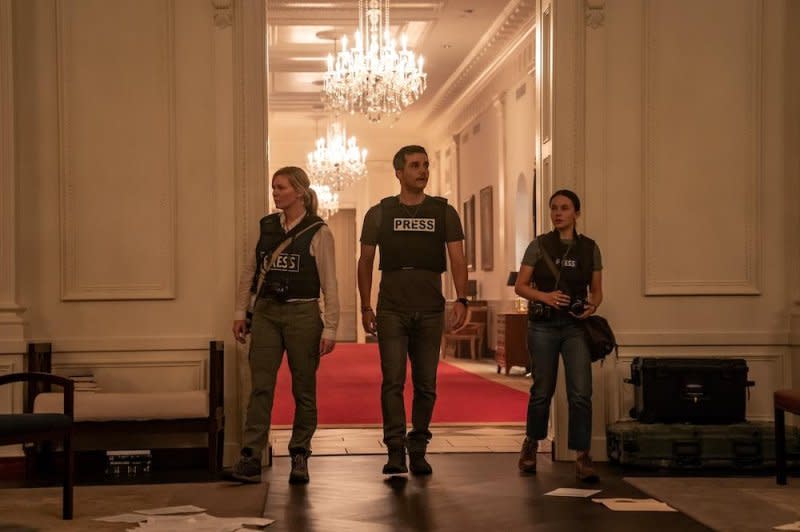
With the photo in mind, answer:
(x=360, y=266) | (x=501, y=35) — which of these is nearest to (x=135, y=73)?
(x=360, y=266)

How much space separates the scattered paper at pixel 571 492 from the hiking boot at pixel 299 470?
1136 mm

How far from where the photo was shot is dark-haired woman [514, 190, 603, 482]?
534 cm

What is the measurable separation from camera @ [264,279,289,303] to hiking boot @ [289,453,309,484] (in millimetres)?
731

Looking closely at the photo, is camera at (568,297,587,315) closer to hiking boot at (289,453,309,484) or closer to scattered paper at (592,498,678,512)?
scattered paper at (592,498,678,512)

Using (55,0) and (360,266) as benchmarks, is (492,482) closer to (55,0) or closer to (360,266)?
(360,266)

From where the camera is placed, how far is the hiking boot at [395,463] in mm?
5391

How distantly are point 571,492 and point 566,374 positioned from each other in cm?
68

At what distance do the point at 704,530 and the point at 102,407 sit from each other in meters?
2.97

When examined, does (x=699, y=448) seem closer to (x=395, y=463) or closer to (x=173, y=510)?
(x=395, y=463)

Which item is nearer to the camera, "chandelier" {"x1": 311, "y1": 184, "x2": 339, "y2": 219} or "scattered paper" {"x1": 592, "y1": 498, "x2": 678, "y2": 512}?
"scattered paper" {"x1": 592, "y1": 498, "x2": 678, "y2": 512}

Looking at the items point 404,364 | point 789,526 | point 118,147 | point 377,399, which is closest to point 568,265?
point 404,364

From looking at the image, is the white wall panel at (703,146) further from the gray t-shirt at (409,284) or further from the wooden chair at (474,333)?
the wooden chair at (474,333)

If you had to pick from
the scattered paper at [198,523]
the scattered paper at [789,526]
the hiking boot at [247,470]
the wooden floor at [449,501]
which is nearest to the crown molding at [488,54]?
the wooden floor at [449,501]

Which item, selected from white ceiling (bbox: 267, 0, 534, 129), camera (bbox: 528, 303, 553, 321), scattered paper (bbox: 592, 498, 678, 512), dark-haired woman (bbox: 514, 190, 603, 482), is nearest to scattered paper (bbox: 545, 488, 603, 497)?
scattered paper (bbox: 592, 498, 678, 512)
